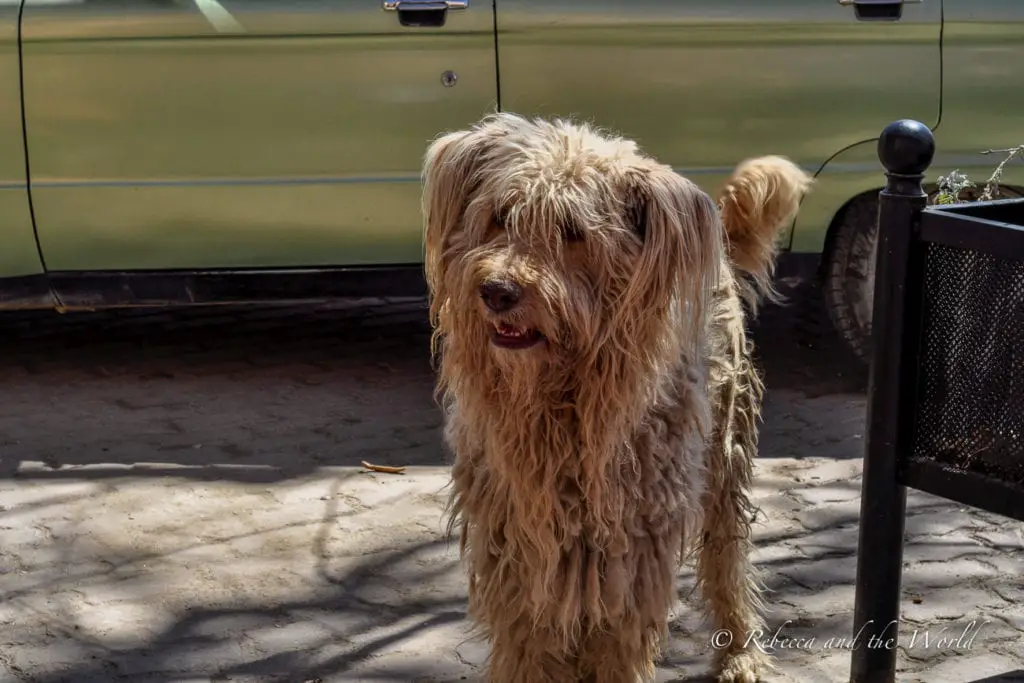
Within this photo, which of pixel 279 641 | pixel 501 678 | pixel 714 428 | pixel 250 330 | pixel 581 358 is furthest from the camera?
pixel 250 330

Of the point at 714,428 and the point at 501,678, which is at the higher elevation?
the point at 714,428

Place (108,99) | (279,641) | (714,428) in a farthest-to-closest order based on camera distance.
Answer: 1. (108,99)
2. (279,641)
3. (714,428)

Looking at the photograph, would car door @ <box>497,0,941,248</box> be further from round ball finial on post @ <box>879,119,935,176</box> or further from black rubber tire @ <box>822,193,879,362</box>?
round ball finial on post @ <box>879,119,935,176</box>

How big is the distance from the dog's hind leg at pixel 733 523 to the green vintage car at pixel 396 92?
6.99 feet

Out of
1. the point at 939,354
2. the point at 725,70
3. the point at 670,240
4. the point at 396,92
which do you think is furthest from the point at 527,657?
the point at 725,70

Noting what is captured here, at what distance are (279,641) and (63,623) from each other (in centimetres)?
67

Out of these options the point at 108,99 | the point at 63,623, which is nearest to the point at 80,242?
the point at 108,99

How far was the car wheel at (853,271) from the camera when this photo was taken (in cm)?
575

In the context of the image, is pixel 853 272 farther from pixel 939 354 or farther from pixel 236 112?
pixel 939 354

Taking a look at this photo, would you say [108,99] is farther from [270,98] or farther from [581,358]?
[581,358]

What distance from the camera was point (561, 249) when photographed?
280cm

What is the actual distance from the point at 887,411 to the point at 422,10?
320 centimetres

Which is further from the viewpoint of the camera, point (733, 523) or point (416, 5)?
point (416, 5)

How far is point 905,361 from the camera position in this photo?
293 centimetres
